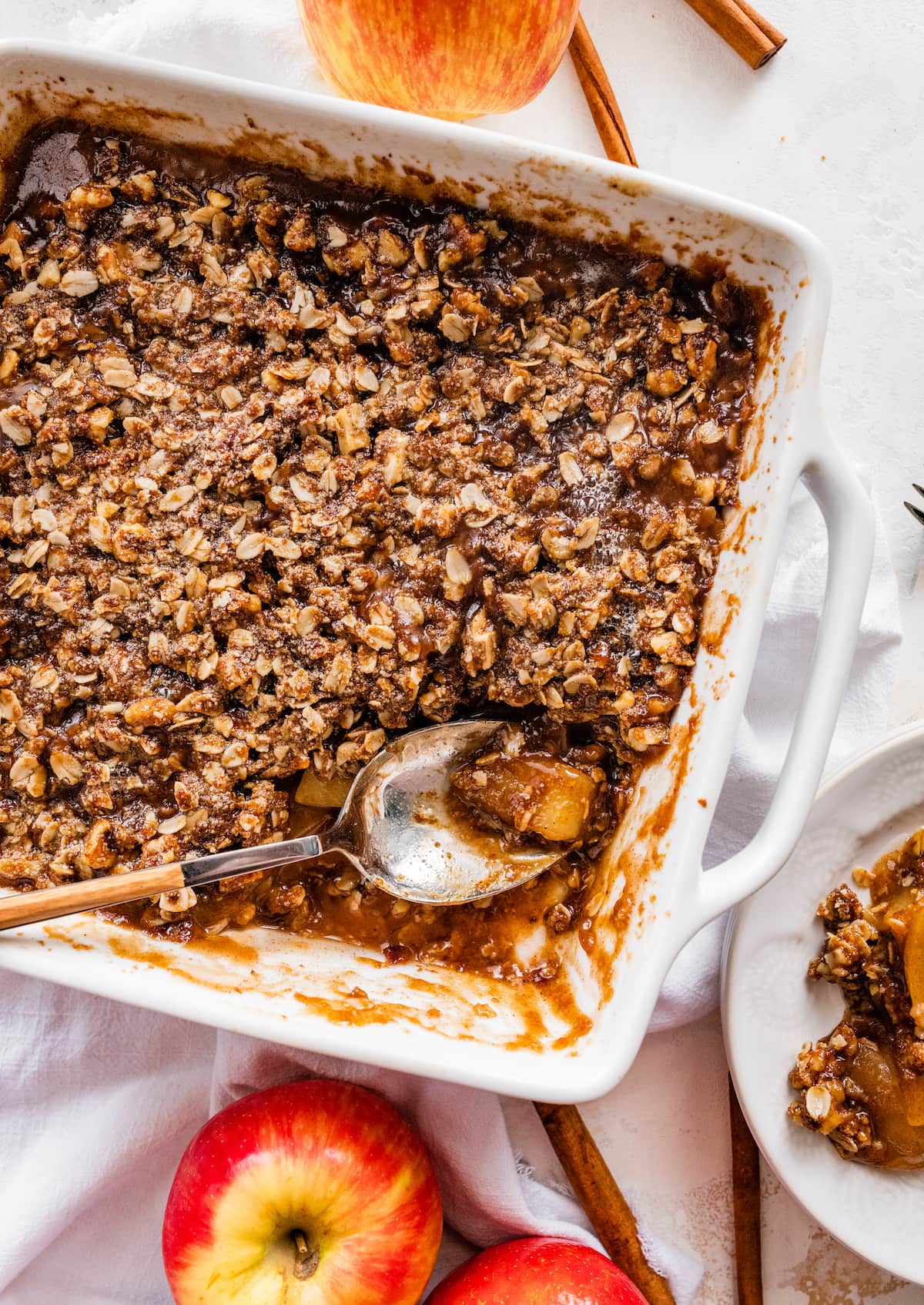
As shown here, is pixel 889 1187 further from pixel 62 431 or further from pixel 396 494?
pixel 62 431

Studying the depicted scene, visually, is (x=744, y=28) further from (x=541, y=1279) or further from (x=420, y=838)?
(x=541, y=1279)

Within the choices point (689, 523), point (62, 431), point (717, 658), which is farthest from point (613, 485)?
point (62, 431)

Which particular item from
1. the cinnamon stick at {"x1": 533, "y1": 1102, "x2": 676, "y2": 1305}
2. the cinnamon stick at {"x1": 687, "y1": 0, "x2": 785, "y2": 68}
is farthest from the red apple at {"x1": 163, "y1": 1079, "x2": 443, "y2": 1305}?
the cinnamon stick at {"x1": 687, "y1": 0, "x2": 785, "y2": 68}

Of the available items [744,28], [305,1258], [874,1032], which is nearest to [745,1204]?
[874,1032]

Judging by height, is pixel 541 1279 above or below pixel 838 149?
below

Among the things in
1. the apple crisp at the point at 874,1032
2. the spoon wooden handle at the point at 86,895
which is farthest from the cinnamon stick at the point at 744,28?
the spoon wooden handle at the point at 86,895

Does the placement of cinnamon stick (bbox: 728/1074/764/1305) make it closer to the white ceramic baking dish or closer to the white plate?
the white plate
